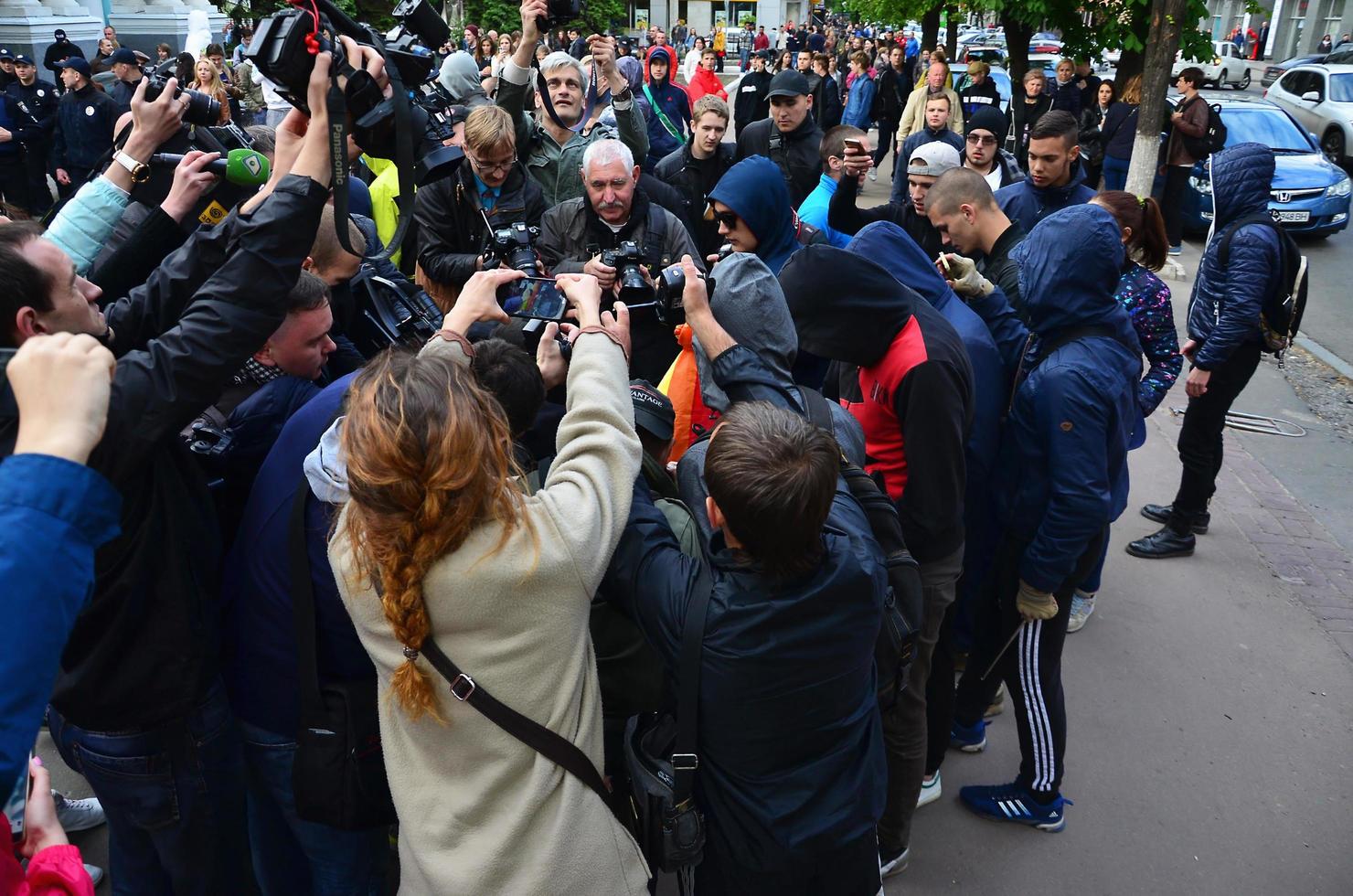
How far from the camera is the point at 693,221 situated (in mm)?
6203

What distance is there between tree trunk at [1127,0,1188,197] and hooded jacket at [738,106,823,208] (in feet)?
14.1

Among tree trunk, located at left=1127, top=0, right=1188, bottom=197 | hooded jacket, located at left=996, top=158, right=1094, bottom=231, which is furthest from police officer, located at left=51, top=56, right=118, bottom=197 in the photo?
tree trunk, located at left=1127, top=0, right=1188, bottom=197

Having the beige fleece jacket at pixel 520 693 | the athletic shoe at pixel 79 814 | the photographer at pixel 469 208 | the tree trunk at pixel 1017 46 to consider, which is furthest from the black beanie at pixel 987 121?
the tree trunk at pixel 1017 46

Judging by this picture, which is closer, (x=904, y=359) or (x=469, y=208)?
(x=904, y=359)

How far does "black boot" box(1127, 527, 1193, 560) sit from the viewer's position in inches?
202

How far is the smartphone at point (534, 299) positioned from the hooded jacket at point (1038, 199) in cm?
368

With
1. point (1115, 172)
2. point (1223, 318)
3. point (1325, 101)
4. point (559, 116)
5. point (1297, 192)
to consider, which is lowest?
point (1297, 192)

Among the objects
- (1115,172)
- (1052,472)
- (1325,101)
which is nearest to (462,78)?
(1052,472)

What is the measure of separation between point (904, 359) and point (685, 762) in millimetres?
1337

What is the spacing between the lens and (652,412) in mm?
2463

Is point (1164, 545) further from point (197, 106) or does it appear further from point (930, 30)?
point (930, 30)

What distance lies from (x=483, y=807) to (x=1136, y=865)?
2410 millimetres

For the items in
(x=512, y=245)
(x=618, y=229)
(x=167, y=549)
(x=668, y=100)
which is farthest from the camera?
(x=668, y=100)

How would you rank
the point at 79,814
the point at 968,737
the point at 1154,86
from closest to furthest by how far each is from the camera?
the point at 79,814 < the point at 968,737 < the point at 1154,86
